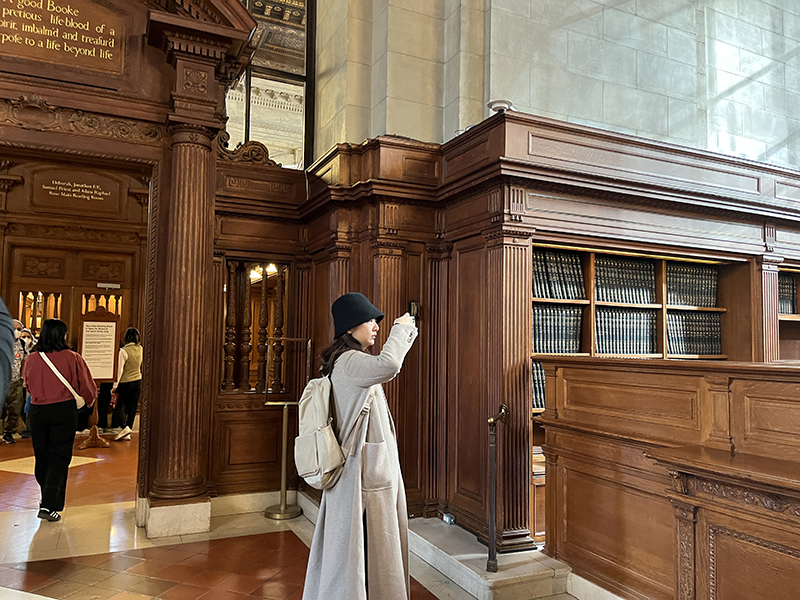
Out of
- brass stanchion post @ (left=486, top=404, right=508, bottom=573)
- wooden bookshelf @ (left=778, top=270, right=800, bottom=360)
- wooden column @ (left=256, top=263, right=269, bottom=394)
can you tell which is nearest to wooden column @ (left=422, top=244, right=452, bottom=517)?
brass stanchion post @ (left=486, top=404, right=508, bottom=573)

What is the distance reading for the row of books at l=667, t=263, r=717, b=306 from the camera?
4980 millimetres

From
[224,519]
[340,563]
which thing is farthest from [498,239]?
[224,519]

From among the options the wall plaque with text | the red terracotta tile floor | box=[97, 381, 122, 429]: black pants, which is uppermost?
the wall plaque with text

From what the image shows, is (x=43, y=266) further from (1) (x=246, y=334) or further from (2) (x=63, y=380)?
(1) (x=246, y=334)

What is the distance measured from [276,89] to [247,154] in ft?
3.60

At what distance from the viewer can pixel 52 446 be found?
481cm

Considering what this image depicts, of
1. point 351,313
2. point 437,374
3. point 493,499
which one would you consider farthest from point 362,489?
point 437,374

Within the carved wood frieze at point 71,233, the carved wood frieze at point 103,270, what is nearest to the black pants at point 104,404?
the carved wood frieze at point 103,270

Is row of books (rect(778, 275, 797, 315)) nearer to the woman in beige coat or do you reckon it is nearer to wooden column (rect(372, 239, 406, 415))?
wooden column (rect(372, 239, 406, 415))

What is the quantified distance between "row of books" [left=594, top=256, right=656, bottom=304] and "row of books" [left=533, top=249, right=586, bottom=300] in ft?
0.65

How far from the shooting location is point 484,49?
5176mm

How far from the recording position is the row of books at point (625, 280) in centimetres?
470

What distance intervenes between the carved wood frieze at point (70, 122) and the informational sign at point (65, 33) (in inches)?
14.5

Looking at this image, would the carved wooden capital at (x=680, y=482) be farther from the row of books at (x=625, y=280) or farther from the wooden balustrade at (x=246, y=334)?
the wooden balustrade at (x=246, y=334)
